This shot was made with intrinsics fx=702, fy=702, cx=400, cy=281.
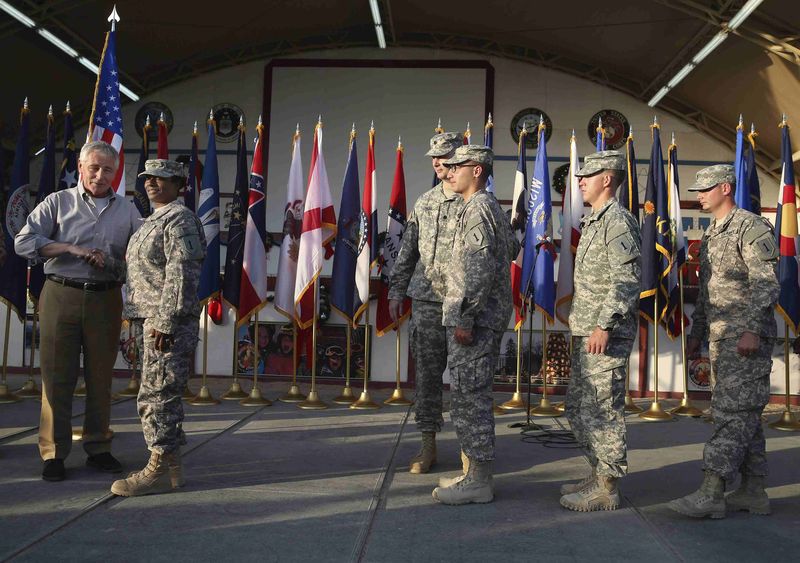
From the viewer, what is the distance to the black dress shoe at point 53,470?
11.0 ft

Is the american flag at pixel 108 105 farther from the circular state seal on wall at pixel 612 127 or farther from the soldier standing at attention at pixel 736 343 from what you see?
the circular state seal on wall at pixel 612 127

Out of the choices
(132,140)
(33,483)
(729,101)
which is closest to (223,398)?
(33,483)

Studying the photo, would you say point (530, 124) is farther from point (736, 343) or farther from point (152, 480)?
point (152, 480)

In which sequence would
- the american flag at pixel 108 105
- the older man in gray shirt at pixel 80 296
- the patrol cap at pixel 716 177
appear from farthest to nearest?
the american flag at pixel 108 105 < the older man in gray shirt at pixel 80 296 < the patrol cap at pixel 716 177

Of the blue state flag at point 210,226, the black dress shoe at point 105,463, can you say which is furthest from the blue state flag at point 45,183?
the black dress shoe at point 105,463

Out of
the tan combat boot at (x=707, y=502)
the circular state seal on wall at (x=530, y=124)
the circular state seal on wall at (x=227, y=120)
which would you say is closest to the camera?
the tan combat boot at (x=707, y=502)

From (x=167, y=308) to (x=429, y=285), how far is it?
1297mm

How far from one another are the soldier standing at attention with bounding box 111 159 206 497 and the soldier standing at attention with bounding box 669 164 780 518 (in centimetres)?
227

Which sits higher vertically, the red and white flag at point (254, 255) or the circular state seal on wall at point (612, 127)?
the circular state seal on wall at point (612, 127)

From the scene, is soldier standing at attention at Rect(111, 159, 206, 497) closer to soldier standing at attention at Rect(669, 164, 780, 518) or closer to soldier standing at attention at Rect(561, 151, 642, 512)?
soldier standing at attention at Rect(561, 151, 642, 512)

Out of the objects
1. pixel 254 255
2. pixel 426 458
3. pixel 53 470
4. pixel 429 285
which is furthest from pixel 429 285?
pixel 254 255

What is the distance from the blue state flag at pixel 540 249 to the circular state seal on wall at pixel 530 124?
3490 mm

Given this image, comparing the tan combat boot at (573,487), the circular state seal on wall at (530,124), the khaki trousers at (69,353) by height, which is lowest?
the tan combat boot at (573,487)

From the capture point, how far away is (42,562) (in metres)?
2.28
